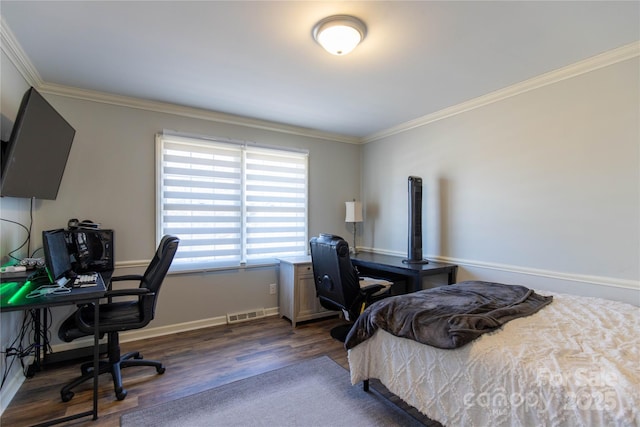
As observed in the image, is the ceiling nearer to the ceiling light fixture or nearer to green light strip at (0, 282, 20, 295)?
the ceiling light fixture

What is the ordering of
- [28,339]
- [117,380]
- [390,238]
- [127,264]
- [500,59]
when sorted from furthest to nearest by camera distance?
[390,238] < [127,264] < [28,339] < [500,59] < [117,380]

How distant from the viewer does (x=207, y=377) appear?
7.82ft

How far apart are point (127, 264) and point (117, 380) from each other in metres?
1.26

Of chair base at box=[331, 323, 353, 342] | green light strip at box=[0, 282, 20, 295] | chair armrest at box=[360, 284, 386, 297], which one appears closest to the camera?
green light strip at box=[0, 282, 20, 295]

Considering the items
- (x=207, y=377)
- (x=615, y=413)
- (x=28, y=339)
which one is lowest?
(x=207, y=377)

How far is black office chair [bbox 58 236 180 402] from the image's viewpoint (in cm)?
209

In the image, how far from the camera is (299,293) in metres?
3.52

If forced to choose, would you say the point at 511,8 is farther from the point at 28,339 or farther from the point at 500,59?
the point at 28,339

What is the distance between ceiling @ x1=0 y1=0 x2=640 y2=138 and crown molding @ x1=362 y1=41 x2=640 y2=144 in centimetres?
7

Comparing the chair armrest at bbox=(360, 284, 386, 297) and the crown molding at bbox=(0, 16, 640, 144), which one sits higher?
the crown molding at bbox=(0, 16, 640, 144)


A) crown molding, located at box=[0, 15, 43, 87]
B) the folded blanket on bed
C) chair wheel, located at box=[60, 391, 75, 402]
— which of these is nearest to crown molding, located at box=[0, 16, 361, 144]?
crown molding, located at box=[0, 15, 43, 87]

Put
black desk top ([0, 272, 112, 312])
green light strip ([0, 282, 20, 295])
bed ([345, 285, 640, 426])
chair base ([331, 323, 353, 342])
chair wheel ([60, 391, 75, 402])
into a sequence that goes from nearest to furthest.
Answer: bed ([345, 285, 640, 426]), black desk top ([0, 272, 112, 312]), green light strip ([0, 282, 20, 295]), chair wheel ([60, 391, 75, 402]), chair base ([331, 323, 353, 342])

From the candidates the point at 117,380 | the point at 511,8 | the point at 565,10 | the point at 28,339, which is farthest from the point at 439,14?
the point at 28,339

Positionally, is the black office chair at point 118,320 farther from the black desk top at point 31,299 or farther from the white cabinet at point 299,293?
the white cabinet at point 299,293
